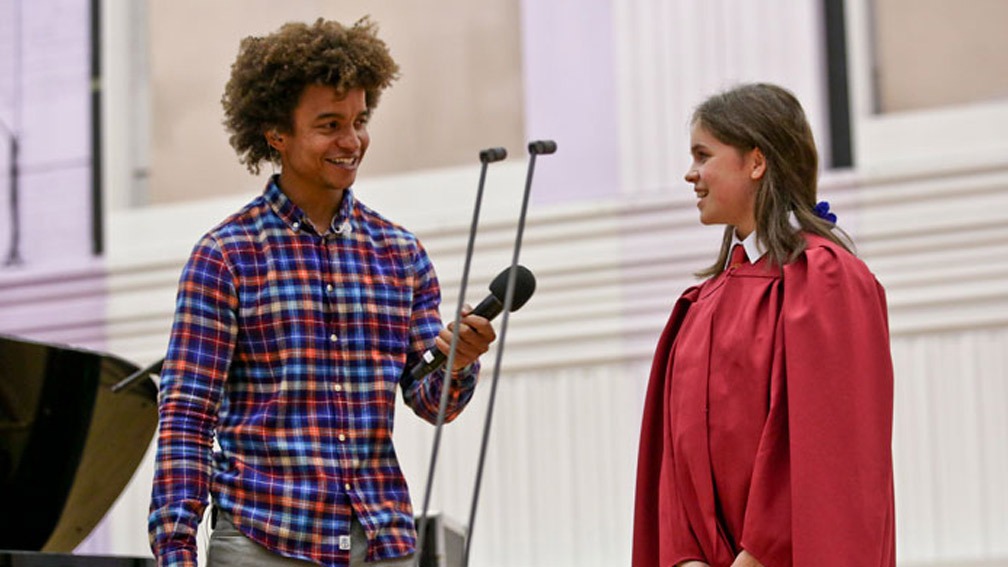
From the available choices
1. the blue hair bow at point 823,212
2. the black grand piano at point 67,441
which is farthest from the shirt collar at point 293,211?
the black grand piano at point 67,441

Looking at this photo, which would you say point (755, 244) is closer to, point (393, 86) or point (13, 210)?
point (393, 86)

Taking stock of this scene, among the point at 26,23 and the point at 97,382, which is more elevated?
the point at 26,23

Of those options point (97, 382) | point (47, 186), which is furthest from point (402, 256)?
point (47, 186)

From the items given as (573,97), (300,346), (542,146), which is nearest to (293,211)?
(300,346)

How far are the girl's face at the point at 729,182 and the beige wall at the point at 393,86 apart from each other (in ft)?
9.25

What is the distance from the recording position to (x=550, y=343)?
517 centimetres

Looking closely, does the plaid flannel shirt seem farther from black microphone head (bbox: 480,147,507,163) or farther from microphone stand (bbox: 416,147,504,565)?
black microphone head (bbox: 480,147,507,163)

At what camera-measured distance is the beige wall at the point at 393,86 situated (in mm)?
5574

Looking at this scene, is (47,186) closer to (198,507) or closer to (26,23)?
(26,23)

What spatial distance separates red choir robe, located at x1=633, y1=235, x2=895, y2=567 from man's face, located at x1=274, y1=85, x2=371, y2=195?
0.57m

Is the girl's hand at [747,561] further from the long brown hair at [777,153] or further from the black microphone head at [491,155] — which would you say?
the black microphone head at [491,155]

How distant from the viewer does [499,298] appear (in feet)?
7.82

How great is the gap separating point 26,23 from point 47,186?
0.58 meters

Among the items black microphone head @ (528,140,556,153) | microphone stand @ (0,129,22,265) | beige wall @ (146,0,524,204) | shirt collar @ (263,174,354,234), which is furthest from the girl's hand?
microphone stand @ (0,129,22,265)
